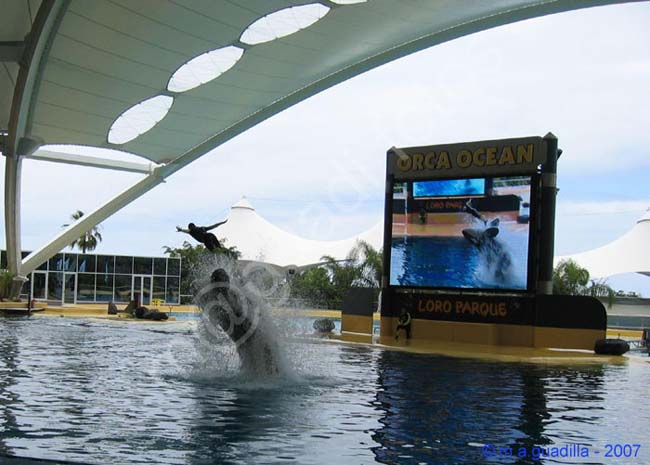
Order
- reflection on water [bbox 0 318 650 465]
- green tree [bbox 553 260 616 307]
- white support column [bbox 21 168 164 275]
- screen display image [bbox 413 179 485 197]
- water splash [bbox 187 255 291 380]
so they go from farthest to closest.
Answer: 1. green tree [bbox 553 260 616 307]
2. white support column [bbox 21 168 164 275]
3. screen display image [bbox 413 179 485 197]
4. water splash [bbox 187 255 291 380]
5. reflection on water [bbox 0 318 650 465]

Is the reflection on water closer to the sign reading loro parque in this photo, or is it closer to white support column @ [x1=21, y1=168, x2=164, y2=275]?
the sign reading loro parque

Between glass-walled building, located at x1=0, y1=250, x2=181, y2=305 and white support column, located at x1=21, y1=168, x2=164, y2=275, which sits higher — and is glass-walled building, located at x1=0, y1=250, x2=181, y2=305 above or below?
below

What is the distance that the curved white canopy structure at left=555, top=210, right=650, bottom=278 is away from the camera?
54047mm

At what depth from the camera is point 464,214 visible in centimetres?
2156

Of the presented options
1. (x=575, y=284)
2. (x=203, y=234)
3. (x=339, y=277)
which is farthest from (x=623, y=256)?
(x=203, y=234)

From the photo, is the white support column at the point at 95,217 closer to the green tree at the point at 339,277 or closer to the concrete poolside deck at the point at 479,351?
the green tree at the point at 339,277

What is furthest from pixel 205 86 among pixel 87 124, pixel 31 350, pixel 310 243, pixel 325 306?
pixel 310 243

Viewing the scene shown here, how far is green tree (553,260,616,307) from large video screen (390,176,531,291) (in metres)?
24.0

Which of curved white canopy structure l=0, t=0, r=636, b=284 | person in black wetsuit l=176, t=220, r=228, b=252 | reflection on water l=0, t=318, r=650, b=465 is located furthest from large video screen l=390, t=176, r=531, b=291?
person in black wetsuit l=176, t=220, r=228, b=252

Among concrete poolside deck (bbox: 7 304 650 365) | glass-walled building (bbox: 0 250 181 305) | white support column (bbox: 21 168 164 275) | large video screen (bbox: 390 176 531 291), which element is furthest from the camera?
glass-walled building (bbox: 0 250 181 305)

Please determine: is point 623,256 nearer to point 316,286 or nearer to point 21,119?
point 316,286

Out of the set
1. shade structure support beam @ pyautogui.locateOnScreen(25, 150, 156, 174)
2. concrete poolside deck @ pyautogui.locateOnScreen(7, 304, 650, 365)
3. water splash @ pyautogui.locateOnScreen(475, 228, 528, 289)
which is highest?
shade structure support beam @ pyautogui.locateOnScreen(25, 150, 156, 174)

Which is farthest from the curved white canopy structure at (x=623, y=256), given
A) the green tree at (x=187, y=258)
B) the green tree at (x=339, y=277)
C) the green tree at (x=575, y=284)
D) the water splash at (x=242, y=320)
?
the water splash at (x=242, y=320)

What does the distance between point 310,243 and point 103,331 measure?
A: 40.5 metres
